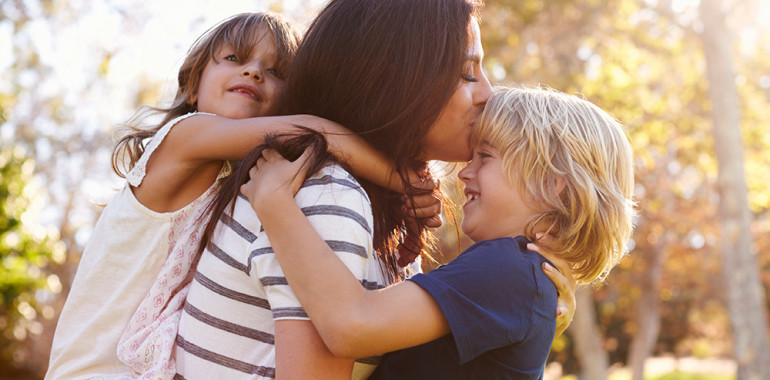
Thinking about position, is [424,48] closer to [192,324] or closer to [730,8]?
[192,324]

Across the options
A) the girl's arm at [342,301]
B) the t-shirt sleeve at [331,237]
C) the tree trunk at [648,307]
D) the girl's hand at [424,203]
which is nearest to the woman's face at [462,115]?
the girl's hand at [424,203]

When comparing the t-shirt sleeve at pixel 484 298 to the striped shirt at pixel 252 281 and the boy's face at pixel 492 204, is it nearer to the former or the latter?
the striped shirt at pixel 252 281

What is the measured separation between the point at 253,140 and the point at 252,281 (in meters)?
0.53

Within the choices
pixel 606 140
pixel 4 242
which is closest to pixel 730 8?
pixel 606 140

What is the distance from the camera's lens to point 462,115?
2.15 metres

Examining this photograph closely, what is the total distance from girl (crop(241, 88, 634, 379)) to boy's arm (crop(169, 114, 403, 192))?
14cm

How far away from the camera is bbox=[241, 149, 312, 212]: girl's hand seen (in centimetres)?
164

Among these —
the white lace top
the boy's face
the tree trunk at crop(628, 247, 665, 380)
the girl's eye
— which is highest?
the girl's eye

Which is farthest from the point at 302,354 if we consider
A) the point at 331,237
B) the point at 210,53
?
the point at 210,53

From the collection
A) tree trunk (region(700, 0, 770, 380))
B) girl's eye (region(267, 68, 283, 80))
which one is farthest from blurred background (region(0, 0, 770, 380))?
girl's eye (region(267, 68, 283, 80))

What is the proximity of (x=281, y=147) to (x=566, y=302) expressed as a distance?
88 centimetres

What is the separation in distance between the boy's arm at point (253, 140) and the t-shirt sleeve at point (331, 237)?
0.71 ft

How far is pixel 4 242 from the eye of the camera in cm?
1115

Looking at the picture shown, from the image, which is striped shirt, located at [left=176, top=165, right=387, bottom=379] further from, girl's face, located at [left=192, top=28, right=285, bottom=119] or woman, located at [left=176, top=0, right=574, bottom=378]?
girl's face, located at [left=192, top=28, right=285, bottom=119]
